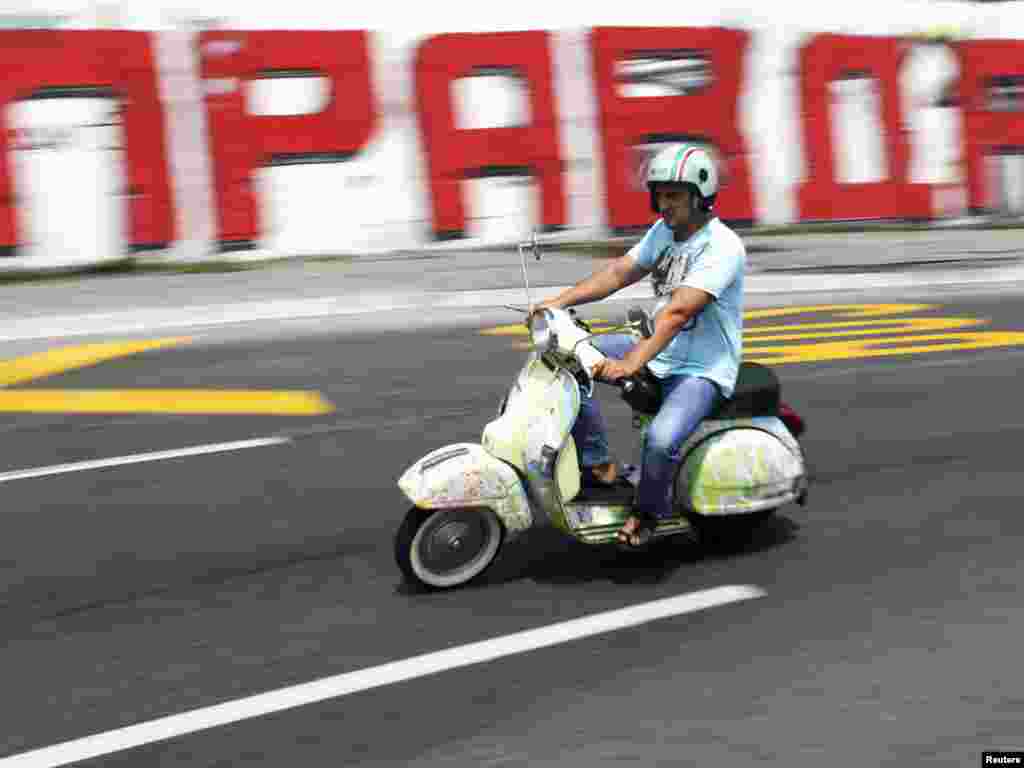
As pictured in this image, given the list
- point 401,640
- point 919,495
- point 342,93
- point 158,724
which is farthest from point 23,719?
point 342,93

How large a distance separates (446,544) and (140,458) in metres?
3.08

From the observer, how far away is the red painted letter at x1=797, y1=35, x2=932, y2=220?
1778 centimetres

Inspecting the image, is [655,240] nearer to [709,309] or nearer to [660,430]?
[709,309]

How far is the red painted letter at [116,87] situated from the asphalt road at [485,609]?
5920 millimetres

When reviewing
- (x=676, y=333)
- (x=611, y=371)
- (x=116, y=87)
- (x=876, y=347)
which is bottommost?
(x=876, y=347)

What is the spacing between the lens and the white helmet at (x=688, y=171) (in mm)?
5609

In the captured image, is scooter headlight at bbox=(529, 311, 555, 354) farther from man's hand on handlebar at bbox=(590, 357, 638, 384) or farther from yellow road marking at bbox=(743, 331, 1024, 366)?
yellow road marking at bbox=(743, 331, 1024, 366)

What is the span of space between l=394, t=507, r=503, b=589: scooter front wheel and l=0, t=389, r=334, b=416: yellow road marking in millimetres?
3579

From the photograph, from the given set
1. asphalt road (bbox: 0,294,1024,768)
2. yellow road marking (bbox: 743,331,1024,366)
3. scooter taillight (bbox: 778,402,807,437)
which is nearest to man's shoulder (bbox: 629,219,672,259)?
scooter taillight (bbox: 778,402,807,437)

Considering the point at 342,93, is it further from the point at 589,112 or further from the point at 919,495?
the point at 919,495

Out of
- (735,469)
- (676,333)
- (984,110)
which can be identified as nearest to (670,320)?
(676,333)

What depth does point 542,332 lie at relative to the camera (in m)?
5.46

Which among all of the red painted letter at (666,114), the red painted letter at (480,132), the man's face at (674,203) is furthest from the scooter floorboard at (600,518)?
the red painted letter at (666,114)

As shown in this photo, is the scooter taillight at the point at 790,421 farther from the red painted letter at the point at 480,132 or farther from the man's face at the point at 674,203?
A: the red painted letter at the point at 480,132
